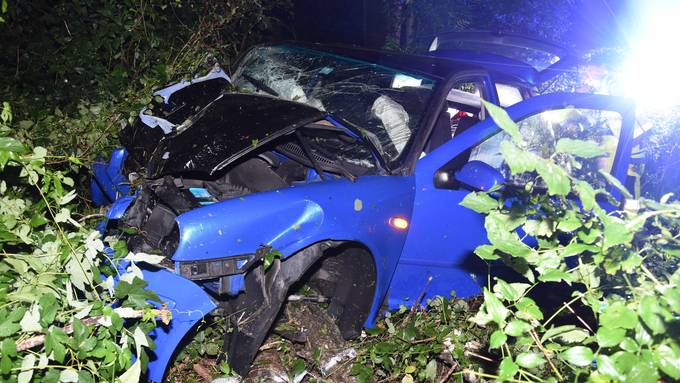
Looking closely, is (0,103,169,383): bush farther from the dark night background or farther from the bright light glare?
the dark night background

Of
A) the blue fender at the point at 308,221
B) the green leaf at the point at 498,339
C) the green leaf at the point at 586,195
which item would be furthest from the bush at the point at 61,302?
the green leaf at the point at 586,195

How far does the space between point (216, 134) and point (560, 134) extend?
199 centimetres

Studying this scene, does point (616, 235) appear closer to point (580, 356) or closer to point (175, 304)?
point (580, 356)

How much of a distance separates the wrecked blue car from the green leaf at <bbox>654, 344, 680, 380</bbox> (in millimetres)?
1398

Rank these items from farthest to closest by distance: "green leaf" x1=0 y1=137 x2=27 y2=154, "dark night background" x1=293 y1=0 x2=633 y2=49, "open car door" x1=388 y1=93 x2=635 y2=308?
"dark night background" x1=293 y1=0 x2=633 y2=49
"open car door" x1=388 y1=93 x2=635 y2=308
"green leaf" x1=0 y1=137 x2=27 y2=154

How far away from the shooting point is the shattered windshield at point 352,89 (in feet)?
10.5

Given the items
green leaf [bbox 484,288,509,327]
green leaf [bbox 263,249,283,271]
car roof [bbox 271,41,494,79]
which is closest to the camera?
green leaf [bbox 484,288,509,327]

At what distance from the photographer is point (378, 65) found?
3.53 metres

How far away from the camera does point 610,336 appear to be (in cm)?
148

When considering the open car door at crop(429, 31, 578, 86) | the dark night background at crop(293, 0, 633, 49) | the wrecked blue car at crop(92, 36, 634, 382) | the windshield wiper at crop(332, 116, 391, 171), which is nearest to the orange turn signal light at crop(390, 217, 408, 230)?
the wrecked blue car at crop(92, 36, 634, 382)

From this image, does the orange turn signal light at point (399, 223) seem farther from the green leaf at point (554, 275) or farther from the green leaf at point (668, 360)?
the green leaf at point (668, 360)

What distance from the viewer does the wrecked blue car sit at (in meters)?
2.36

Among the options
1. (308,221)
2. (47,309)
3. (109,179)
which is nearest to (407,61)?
(308,221)

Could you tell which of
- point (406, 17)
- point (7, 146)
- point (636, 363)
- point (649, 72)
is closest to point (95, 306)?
point (7, 146)
